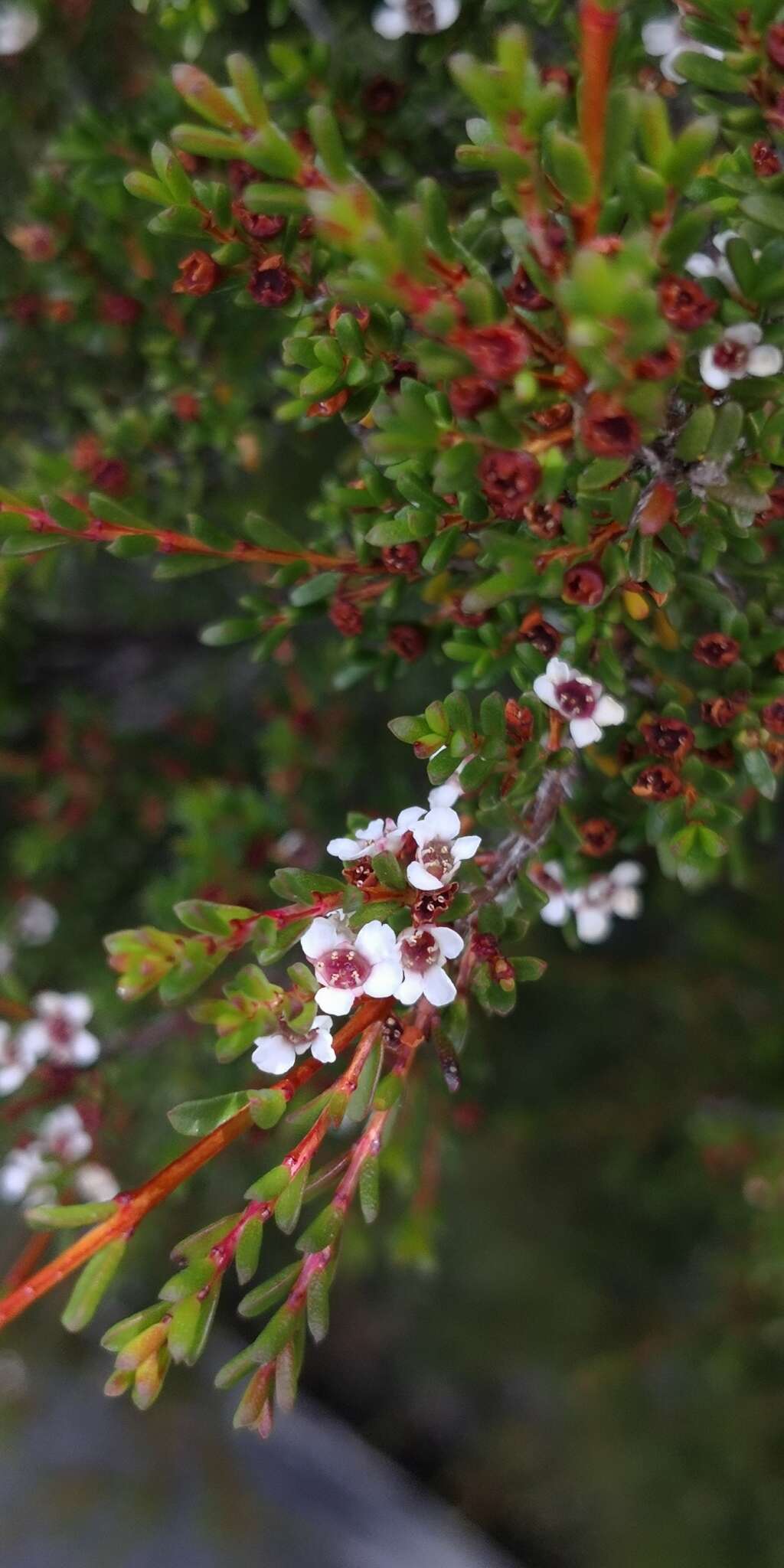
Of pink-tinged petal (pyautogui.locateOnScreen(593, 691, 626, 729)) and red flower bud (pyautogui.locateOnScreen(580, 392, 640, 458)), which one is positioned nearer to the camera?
red flower bud (pyautogui.locateOnScreen(580, 392, 640, 458))

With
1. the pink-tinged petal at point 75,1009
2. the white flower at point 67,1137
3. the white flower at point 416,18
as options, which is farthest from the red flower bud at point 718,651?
the white flower at point 67,1137

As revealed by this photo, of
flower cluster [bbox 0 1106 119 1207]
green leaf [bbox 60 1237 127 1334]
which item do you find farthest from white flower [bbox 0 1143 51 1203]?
green leaf [bbox 60 1237 127 1334]

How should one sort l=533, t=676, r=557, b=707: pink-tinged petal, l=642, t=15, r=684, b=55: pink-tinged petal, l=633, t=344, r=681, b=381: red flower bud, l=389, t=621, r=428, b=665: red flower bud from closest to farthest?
l=633, t=344, r=681, b=381: red flower bud
l=533, t=676, r=557, b=707: pink-tinged petal
l=642, t=15, r=684, b=55: pink-tinged petal
l=389, t=621, r=428, b=665: red flower bud

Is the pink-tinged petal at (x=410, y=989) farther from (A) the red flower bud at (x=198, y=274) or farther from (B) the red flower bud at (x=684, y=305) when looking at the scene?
(A) the red flower bud at (x=198, y=274)

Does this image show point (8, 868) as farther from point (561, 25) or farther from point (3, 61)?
point (561, 25)

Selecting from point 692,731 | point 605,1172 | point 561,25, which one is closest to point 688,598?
point 692,731

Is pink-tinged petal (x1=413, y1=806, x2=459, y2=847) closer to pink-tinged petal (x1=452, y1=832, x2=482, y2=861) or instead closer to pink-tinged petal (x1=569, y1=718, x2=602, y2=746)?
pink-tinged petal (x1=452, y1=832, x2=482, y2=861)
